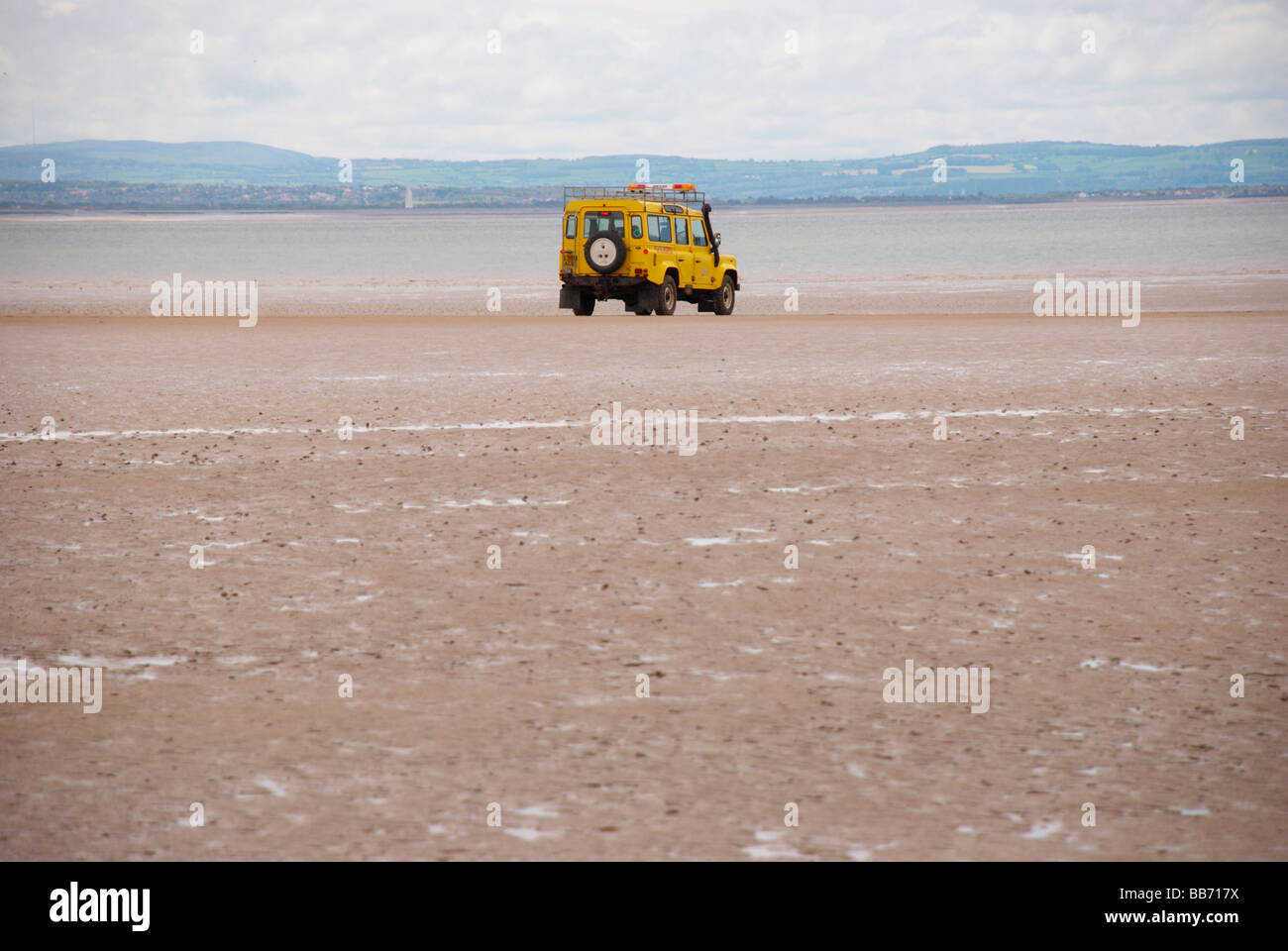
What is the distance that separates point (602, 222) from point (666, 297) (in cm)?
209

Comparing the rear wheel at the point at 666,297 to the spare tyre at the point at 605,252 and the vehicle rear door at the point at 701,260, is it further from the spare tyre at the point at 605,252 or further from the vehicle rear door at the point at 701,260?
the spare tyre at the point at 605,252

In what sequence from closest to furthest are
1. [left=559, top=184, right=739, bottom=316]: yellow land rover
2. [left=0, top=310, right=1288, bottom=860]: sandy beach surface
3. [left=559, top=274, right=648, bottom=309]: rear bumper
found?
[left=0, top=310, right=1288, bottom=860]: sandy beach surface
[left=559, top=184, right=739, bottom=316]: yellow land rover
[left=559, top=274, right=648, bottom=309]: rear bumper

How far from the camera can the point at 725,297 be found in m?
33.5

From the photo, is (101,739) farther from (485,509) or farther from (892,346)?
(892,346)

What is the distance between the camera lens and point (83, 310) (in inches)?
1416

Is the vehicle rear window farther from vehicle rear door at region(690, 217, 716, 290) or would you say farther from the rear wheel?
vehicle rear door at region(690, 217, 716, 290)

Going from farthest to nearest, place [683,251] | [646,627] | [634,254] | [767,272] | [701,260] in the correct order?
[767,272] < [701,260] < [683,251] < [634,254] < [646,627]

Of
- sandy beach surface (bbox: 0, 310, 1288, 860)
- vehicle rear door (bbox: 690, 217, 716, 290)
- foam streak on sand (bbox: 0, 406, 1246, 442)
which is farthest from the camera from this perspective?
vehicle rear door (bbox: 690, 217, 716, 290)

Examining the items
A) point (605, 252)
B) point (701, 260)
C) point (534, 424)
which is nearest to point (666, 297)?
point (605, 252)

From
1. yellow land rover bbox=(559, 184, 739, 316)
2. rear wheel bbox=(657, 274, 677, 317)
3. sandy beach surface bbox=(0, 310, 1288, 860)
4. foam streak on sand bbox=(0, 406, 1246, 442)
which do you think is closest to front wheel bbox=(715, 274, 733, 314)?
yellow land rover bbox=(559, 184, 739, 316)

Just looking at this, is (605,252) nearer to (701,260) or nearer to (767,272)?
(701,260)

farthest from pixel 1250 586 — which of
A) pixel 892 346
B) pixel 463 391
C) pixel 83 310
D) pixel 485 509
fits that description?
pixel 83 310

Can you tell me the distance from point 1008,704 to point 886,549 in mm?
3006

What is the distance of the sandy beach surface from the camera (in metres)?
5.16
